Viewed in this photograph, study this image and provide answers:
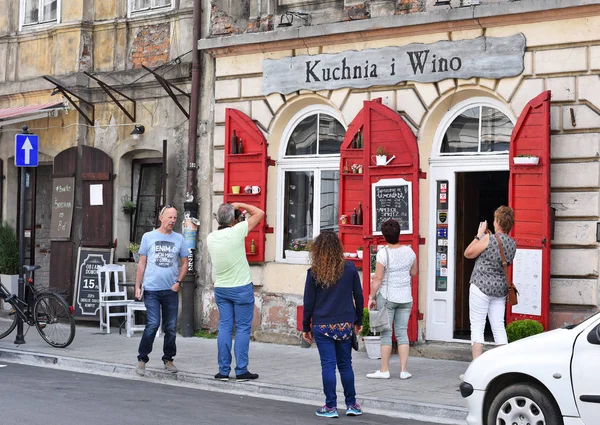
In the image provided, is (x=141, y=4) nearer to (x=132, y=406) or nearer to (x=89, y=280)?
(x=89, y=280)

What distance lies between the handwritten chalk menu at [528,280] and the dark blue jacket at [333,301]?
3.75m

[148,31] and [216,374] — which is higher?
[148,31]

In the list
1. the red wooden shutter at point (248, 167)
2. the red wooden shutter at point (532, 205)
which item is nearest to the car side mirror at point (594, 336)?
the red wooden shutter at point (532, 205)

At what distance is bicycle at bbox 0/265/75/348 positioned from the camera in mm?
14633

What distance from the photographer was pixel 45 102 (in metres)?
19.1

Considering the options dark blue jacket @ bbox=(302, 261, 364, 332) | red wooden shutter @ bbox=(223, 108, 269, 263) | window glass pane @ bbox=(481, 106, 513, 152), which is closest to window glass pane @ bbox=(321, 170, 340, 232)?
red wooden shutter @ bbox=(223, 108, 269, 263)

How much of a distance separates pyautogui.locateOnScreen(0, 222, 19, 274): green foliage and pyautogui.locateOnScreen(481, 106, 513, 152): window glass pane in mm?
9366

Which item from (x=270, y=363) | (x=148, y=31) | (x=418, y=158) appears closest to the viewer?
(x=270, y=363)

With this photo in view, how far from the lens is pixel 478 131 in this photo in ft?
46.3

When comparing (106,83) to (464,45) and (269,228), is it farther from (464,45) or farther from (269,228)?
(464,45)

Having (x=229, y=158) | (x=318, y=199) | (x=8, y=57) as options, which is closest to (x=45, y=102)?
(x=8, y=57)

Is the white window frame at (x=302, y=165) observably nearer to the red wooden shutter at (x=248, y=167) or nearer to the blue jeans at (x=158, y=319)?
the red wooden shutter at (x=248, y=167)

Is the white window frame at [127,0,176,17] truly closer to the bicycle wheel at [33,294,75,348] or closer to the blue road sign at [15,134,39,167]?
the blue road sign at [15,134,39,167]

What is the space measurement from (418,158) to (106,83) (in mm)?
6349
